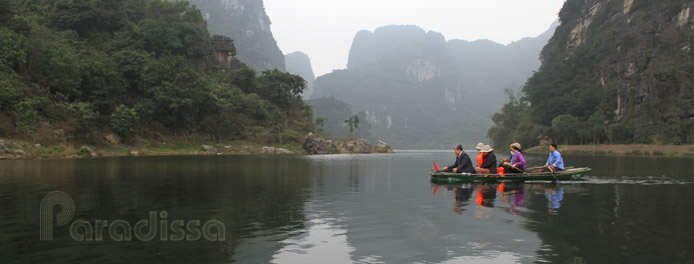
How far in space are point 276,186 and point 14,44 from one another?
1830 inches

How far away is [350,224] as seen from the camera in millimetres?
10633

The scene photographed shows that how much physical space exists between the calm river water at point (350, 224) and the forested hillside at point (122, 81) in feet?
117

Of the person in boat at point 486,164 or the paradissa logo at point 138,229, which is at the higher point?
the person in boat at point 486,164

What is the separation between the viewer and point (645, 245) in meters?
8.12

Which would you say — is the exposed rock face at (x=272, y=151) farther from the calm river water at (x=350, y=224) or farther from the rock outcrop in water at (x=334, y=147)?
the calm river water at (x=350, y=224)

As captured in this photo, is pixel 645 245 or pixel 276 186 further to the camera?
pixel 276 186

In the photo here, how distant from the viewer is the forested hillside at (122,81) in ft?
156

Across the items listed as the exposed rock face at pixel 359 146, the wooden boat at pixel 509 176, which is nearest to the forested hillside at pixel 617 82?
the exposed rock face at pixel 359 146

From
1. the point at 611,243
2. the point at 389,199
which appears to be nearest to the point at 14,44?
the point at 389,199

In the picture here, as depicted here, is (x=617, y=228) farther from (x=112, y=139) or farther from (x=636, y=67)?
(x=636, y=67)

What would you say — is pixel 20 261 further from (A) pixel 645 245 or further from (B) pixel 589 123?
(B) pixel 589 123

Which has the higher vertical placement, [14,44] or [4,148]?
[14,44]

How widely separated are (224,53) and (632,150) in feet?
265

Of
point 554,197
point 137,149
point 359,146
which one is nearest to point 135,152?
point 137,149
